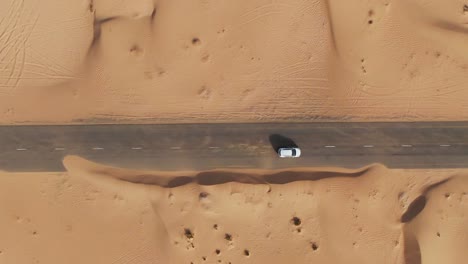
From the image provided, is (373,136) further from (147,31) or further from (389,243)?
(147,31)

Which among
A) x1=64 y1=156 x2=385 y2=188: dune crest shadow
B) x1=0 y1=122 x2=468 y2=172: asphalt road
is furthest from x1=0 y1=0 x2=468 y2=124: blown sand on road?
x1=64 y1=156 x2=385 y2=188: dune crest shadow

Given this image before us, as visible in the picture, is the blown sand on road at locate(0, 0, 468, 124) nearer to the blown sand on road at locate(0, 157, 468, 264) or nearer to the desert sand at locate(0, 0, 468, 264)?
the desert sand at locate(0, 0, 468, 264)

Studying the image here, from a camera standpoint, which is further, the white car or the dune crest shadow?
the dune crest shadow

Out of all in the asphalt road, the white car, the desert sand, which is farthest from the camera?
the asphalt road

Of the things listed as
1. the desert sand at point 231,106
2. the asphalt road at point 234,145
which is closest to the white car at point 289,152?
the asphalt road at point 234,145

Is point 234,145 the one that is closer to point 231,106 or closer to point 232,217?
point 231,106

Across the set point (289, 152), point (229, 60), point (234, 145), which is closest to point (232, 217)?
point (234, 145)
